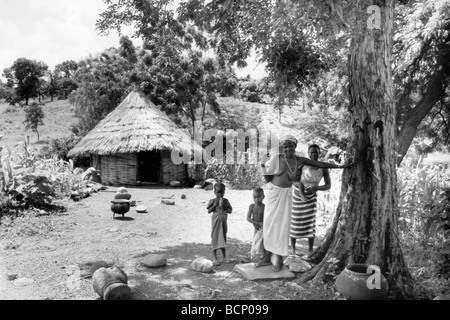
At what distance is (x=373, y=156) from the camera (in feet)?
14.6

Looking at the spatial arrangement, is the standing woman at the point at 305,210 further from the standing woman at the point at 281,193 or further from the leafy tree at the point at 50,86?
the leafy tree at the point at 50,86

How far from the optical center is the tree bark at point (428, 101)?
29.8ft

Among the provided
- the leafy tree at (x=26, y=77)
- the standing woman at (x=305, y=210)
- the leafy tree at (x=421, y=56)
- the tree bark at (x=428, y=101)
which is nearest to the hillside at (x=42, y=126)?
the leafy tree at (x=26, y=77)

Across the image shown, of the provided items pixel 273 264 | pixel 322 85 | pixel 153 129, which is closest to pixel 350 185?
pixel 273 264

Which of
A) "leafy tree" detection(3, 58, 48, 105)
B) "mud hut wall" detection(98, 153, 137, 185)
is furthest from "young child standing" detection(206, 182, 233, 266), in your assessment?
"leafy tree" detection(3, 58, 48, 105)

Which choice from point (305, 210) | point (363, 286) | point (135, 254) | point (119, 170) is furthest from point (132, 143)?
point (363, 286)

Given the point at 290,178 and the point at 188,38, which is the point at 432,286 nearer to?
the point at 290,178

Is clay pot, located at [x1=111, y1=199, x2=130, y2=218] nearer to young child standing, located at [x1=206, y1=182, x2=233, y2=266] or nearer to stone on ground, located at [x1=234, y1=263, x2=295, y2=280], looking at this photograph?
young child standing, located at [x1=206, y1=182, x2=233, y2=266]

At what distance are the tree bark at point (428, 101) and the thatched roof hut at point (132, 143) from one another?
870 cm

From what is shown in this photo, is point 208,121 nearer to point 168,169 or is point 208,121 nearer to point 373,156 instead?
point 168,169

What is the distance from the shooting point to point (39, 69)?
47844mm

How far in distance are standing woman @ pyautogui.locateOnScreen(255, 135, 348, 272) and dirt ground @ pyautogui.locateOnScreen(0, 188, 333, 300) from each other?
1.67ft

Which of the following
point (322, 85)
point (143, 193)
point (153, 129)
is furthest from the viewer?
point (153, 129)

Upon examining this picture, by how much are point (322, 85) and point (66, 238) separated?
28.8ft
